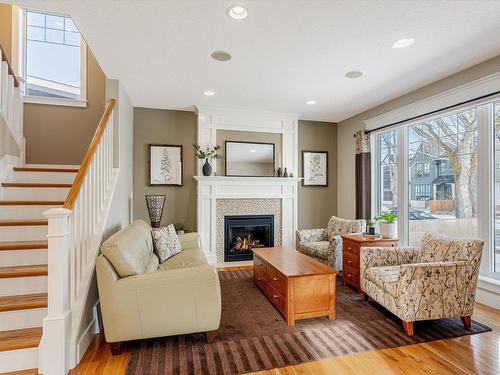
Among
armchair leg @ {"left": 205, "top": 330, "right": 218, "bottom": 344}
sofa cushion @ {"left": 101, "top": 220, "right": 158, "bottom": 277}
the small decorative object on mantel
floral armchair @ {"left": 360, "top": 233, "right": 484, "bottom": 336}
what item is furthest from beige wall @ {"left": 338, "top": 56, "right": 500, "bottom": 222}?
sofa cushion @ {"left": 101, "top": 220, "right": 158, "bottom": 277}

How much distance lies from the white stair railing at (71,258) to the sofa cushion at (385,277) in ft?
8.70

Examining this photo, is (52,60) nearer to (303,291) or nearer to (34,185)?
(34,185)

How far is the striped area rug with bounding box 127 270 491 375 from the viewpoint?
6.70 feet

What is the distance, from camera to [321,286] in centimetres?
269

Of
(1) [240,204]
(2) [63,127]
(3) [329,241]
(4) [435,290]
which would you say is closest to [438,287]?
(4) [435,290]

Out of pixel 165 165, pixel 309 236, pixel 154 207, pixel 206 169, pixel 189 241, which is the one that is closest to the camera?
pixel 189 241

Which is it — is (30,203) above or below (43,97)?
below

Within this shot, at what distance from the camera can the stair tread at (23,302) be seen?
2035 mm

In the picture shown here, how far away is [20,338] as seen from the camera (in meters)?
1.96

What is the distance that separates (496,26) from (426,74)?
961mm

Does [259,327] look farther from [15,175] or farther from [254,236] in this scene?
[15,175]

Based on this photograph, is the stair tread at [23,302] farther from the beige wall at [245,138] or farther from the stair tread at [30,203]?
the beige wall at [245,138]

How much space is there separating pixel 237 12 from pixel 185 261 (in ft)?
8.17

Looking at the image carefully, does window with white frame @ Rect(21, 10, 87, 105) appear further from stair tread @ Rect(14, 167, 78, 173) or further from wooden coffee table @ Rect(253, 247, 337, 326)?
wooden coffee table @ Rect(253, 247, 337, 326)
